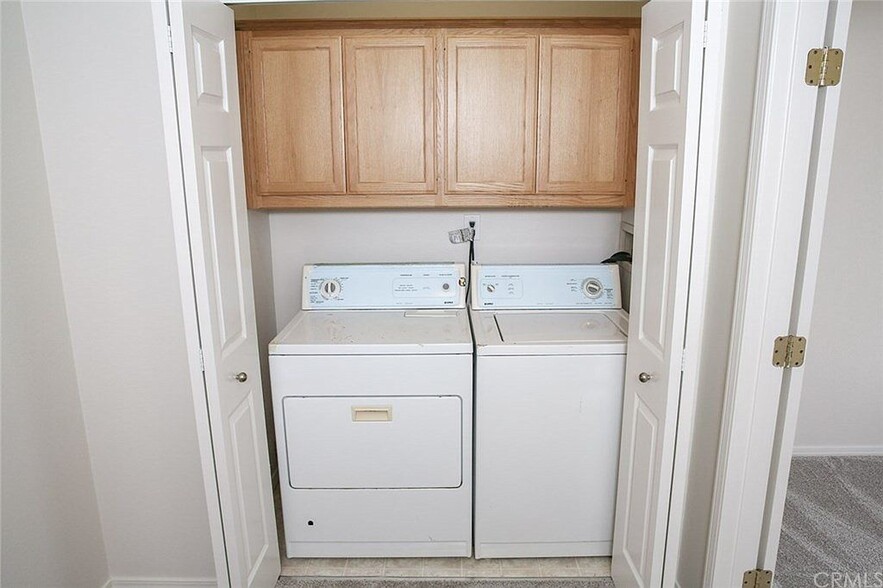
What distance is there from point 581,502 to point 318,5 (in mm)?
2306

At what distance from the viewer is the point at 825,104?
1.29 metres

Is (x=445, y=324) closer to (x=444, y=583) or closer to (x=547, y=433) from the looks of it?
(x=547, y=433)

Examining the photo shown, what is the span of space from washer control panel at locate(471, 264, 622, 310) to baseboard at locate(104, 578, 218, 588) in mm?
1524

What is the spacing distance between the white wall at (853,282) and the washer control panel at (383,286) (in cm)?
184

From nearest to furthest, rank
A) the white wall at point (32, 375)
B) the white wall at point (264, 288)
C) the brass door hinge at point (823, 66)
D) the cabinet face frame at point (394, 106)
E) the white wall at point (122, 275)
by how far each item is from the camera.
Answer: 1. the brass door hinge at point (823, 66)
2. the white wall at point (32, 375)
3. the white wall at point (122, 275)
4. the cabinet face frame at point (394, 106)
5. the white wall at point (264, 288)

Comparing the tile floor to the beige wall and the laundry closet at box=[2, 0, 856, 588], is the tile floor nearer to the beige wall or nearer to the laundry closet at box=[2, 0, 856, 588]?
the laundry closet at box=[2, 0, 856, 588]

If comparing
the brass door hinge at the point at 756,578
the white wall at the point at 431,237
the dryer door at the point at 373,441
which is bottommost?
the brass door hinge at the point at 756,578

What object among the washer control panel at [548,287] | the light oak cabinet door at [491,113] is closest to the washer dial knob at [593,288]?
the washer control panel at [548,287]

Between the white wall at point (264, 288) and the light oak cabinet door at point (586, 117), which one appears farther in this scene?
the white wall at point (264, 288)

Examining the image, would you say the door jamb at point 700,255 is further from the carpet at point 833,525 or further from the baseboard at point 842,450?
the baseboard at point 842,450

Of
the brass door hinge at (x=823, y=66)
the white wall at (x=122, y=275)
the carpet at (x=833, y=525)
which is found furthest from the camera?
the carpet at (x=833, y=525)

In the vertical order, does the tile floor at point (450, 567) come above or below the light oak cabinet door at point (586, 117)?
below

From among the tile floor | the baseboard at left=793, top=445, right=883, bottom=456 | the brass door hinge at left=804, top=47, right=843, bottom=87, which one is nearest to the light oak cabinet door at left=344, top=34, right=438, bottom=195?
the brass door hinge at left=804, top=47, right=843, bottom=87

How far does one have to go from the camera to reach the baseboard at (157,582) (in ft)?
6.70
